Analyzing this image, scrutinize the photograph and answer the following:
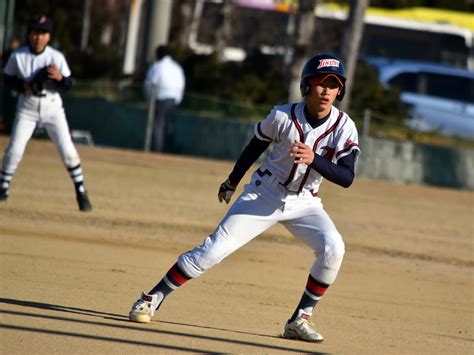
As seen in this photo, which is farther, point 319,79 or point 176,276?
point 176,276

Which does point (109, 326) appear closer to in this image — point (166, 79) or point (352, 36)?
point (166, 79)

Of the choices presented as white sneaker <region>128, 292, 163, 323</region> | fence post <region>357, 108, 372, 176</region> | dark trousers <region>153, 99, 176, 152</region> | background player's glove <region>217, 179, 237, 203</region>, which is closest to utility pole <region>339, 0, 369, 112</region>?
fence post <region>357, 108, 372, 176</region>

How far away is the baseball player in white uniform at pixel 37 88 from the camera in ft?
37.9

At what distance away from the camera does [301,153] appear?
21.6ft

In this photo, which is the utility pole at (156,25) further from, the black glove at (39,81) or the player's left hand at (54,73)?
the player's left hand at (54,73)

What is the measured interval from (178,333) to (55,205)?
6.40 m

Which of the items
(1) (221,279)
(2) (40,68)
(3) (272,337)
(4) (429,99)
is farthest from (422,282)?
(4) (429,99)

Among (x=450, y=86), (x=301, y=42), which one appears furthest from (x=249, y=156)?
(x=450, y=86)

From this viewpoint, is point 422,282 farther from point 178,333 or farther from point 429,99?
point 429,99

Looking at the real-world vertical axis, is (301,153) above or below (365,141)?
above

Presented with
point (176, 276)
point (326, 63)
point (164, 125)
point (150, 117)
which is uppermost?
point (326, 63)

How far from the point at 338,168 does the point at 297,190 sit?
402mm

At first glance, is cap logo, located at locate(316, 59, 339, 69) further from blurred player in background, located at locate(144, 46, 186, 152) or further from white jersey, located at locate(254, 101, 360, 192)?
blurred player in background, located at locate(144, 46, 186, 152)

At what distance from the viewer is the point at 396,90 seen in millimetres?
24328
